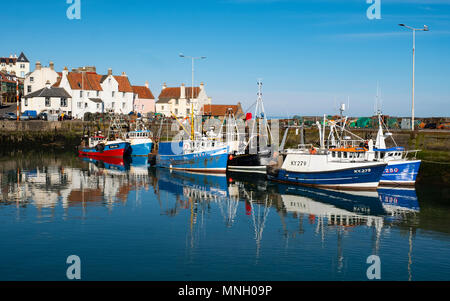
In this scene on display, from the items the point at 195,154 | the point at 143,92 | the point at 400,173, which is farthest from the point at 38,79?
the point at 400,173

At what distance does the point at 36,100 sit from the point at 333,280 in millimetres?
78532

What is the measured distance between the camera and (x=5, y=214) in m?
26.0

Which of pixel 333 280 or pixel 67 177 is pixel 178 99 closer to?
pixel 67 177

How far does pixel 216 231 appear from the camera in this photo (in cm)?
2317

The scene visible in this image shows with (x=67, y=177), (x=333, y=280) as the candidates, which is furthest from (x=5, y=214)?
(x=333, y=280)

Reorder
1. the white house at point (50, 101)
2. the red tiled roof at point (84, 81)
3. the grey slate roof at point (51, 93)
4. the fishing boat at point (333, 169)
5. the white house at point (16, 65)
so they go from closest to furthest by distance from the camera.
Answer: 1. the fishing boat at point (333, 169)
2. the grey slate roof at point (51, 93)
3. the white house at point (50, 101)
4. the red tiled roof at point (84, 81)
5. the white house at point (16, 65)

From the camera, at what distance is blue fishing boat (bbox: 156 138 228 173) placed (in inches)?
1791

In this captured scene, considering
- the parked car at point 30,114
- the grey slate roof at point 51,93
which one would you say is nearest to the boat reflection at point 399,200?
the parked car at point 30,114

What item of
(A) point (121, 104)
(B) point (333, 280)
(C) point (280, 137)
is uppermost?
(A) point (121, 104)

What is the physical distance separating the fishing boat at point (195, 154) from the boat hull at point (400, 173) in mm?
15109

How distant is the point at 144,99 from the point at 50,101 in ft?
68.2

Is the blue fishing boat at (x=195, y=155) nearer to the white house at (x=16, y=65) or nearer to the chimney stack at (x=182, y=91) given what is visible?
the chimney stack at (x=182, y=91)

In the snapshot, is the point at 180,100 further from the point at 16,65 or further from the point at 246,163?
the point at 16,65

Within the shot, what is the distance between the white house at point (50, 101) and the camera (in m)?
84.0
